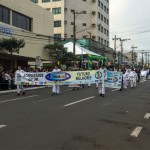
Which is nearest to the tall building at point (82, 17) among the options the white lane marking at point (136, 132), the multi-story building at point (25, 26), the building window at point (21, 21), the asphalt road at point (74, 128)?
the multi-story building at point (25, 26)

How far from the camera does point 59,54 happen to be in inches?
1711

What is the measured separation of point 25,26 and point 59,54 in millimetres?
5302

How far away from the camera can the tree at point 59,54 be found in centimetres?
4241

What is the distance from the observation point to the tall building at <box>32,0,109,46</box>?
88625mm

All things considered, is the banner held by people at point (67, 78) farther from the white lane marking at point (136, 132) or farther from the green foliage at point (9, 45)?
the white lane marking at point (136, 132)

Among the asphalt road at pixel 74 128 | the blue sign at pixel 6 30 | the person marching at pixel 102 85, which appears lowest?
the asphalt road at pixel 74 128

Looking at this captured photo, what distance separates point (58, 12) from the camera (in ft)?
291

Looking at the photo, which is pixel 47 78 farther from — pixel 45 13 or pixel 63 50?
pixel 45 13

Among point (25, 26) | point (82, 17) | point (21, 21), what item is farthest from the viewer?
point (82, 17)

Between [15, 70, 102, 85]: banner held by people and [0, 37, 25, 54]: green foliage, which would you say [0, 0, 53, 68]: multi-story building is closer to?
[0, 37, 25, 54]: green foliage

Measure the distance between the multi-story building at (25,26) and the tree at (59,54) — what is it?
108 centimetres

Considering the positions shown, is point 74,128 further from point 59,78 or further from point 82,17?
point 82,17

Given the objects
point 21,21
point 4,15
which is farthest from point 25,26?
point 4,15

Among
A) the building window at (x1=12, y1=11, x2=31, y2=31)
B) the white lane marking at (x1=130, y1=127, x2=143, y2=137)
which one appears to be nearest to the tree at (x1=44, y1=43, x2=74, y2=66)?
the building window at (x1=12, y1=11, x2=31, y2=31)
